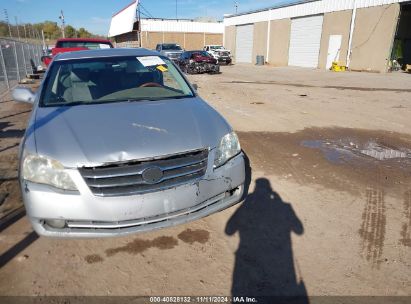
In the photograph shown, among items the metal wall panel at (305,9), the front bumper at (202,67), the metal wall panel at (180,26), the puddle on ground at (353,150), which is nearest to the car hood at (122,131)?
the puddle on ground at (353,150)

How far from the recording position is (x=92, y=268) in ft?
8.80

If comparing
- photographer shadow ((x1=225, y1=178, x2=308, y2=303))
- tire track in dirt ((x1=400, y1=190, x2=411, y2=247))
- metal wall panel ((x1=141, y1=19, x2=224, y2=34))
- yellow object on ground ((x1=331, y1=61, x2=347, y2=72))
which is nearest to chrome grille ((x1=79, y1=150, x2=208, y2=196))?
photographer shadow ((x1=225, y1=178, x2=308, y2=303))

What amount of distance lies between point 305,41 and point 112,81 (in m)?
28.8

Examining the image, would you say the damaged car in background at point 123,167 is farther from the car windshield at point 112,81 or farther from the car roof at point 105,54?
the car roof at point 105,54

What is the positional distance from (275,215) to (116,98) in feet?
7.33

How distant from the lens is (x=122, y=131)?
282 cm

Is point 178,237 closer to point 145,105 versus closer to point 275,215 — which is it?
point 275,215

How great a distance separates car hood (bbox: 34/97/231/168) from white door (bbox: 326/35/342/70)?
2566cm

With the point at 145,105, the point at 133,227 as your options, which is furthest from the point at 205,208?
the point at 145,105

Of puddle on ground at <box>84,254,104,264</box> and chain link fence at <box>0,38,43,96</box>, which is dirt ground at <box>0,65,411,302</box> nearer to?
puddle on ground at <box>84,254,104,264</box>

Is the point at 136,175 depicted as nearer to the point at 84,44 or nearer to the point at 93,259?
the point at 93,259

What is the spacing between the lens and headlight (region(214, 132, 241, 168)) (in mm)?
2882

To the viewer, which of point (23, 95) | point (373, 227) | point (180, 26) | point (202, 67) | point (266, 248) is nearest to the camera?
point (266, 248)

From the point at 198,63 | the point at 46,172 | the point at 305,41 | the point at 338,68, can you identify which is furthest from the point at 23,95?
the point at 305,41
